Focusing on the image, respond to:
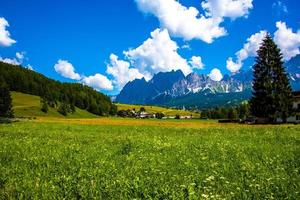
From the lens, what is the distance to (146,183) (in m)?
10.2

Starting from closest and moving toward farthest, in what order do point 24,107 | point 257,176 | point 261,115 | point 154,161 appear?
point 257,176, point 154,161, point 261,115, point 24,107

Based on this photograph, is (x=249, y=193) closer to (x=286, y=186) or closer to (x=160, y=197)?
(x=286, y=186)

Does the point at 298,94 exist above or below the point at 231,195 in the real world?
above

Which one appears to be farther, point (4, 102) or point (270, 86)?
point (4, 102)

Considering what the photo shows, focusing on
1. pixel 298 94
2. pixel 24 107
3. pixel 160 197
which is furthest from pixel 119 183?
pixel 24 107

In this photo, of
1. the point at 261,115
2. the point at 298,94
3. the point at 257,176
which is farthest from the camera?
the point at 298,94

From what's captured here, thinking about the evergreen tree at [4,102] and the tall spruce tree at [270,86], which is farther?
the evergreen tree at [4,102]

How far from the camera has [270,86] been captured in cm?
7975

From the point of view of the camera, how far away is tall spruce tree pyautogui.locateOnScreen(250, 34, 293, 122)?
259 ft

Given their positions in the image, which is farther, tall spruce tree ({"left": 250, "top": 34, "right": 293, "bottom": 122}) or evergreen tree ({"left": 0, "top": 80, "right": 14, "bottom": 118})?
evergreen tree ({"left": 0, "top": 80, "right": 14, "bottom": 118})

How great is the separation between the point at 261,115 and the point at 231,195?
75.1 metres

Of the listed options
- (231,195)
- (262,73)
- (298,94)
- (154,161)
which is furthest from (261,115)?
(231,195)

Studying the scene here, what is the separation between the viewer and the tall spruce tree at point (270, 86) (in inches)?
3108

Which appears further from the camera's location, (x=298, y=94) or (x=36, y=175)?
(x=298, y=94)
